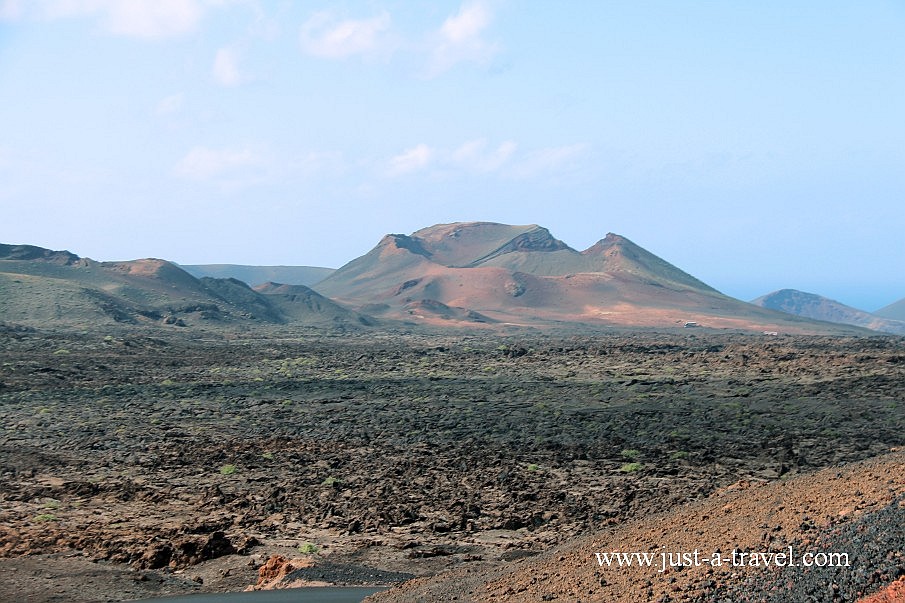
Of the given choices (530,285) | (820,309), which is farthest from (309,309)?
(820,309)

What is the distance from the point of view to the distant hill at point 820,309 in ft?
524

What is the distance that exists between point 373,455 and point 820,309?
16572 centimetres

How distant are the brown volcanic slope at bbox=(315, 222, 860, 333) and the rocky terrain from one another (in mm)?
61735

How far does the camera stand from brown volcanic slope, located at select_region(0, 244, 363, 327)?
75688mm

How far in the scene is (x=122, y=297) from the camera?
86625 mm

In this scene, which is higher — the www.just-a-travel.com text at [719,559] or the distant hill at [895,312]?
the distant hill at [895,312]

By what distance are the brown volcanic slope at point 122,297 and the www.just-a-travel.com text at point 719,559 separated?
68265 mm

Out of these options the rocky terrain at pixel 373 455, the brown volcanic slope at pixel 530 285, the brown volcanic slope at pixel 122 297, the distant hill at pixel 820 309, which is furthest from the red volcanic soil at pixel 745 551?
the distant hill at pixel 820 309

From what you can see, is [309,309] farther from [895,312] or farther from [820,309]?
[895,312]

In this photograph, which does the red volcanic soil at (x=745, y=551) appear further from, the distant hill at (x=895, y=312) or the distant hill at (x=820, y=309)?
the distant hill at (x=895, y=312)

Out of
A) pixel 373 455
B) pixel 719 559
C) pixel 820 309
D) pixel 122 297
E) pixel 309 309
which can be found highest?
pixel 820 309

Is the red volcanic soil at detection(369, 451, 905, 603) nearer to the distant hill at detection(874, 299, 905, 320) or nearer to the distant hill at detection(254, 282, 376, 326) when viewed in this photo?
the distant hill at detection(254, 282, 376, 326)

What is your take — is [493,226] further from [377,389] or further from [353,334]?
[377,389]

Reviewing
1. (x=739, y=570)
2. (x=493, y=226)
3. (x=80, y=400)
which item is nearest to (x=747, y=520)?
Answer: (x=739, y=570)
